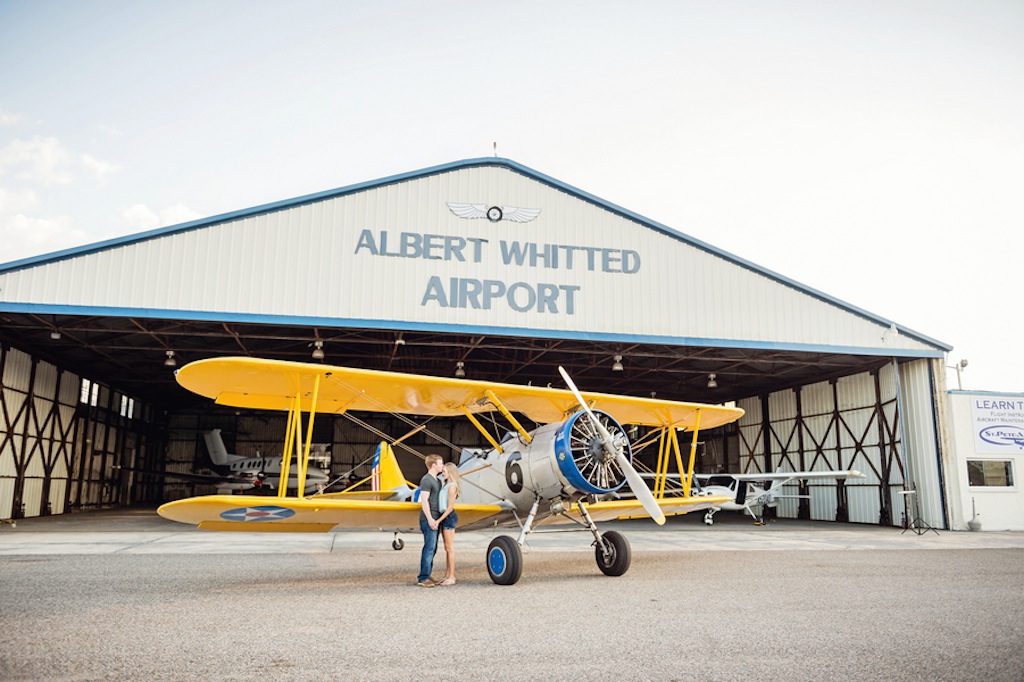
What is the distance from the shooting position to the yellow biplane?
25.9ft

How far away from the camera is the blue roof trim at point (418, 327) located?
1498 cm

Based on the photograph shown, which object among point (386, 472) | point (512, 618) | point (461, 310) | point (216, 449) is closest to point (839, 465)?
point (461, 310)

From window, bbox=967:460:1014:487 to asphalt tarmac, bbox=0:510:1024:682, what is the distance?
346 inches

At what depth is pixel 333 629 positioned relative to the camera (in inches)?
214

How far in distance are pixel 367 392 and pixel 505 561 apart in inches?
117

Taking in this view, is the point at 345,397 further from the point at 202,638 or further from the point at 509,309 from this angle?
the point at 509,309

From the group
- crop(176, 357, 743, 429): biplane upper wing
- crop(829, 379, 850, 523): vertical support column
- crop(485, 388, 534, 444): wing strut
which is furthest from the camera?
crop(829, 379, 850, 523): vertical support column

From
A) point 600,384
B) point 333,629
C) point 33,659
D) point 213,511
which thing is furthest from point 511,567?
point 600,384

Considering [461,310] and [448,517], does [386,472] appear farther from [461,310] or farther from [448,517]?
[448,517]

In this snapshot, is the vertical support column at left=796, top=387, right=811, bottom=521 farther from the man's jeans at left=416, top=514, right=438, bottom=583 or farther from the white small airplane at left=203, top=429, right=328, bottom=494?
the white small airplane at left=203, top=429, right=328, bottom=494

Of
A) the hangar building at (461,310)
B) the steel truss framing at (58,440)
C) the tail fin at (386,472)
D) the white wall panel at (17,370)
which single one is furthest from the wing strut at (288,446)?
the white wall panel at (17,370)

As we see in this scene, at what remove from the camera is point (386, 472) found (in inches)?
534

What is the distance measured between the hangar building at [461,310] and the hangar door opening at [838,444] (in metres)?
0.09

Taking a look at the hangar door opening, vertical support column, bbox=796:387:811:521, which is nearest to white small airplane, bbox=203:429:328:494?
the hangar door opening
